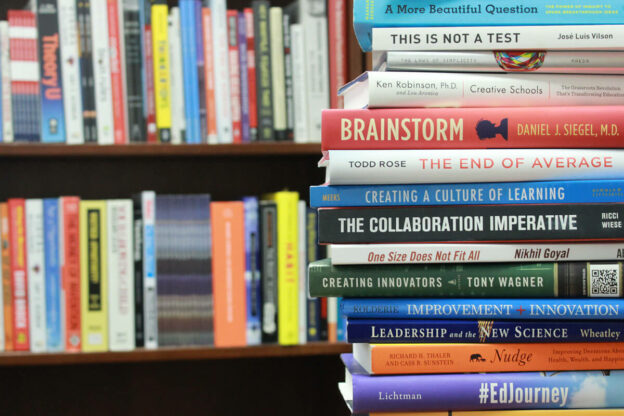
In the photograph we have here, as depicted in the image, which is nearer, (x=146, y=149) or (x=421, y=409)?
(x=421, y=409)

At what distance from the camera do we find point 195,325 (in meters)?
1.26

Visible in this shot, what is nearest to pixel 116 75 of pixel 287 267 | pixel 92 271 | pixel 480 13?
pixel 92 271

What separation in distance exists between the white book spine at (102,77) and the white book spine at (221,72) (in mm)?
188

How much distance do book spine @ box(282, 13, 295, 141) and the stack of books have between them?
64cm

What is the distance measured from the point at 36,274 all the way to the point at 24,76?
13.7 inches

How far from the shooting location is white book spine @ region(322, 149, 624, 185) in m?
0.63

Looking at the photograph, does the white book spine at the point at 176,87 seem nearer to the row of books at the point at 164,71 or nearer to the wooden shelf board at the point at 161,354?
the row of books at the point at 164,71

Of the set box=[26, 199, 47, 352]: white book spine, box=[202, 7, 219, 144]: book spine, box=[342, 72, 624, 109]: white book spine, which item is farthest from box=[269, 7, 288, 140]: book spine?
box=[342, 72, 624, 109]: white book spine

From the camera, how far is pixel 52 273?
4.05ft

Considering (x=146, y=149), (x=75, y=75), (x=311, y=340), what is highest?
(x=75, y=75)

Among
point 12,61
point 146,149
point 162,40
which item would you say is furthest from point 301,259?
point 12,61

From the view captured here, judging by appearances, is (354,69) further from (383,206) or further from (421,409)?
(421,409)

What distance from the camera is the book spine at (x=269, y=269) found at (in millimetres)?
1266

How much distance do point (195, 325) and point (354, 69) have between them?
0.55m
